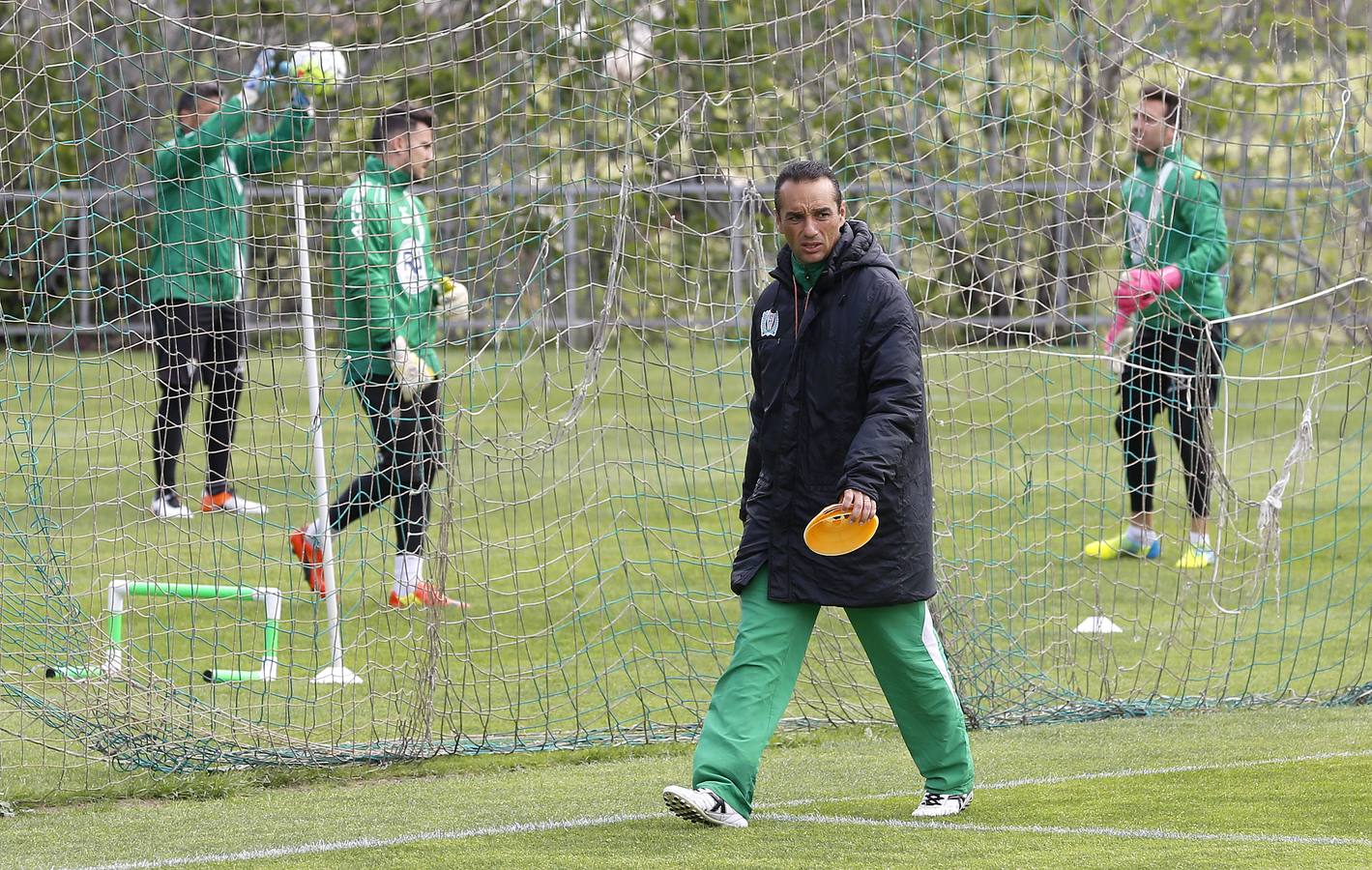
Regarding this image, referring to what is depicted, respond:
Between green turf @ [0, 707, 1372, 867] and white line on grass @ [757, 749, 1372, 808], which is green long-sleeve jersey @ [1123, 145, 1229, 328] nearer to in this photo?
green turf @ [0, 707, 1372, 867]

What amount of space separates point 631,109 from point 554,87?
0.38 metres

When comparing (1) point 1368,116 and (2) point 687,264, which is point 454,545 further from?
(1) point 1368,116

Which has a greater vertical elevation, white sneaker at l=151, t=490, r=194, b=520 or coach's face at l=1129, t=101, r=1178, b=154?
coach's face at l=1129, t=101, r=1178, b=154

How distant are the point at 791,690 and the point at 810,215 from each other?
4.48 feet

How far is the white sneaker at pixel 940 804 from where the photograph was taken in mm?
5516

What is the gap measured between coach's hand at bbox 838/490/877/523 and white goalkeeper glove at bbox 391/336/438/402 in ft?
8.51

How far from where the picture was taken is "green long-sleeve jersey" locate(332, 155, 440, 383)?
24.6ft

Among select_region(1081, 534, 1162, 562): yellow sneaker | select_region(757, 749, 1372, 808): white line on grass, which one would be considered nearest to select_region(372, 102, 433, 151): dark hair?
select_region(757, 749, 1372, 808): white line on grass

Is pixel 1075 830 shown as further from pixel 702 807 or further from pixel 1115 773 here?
pixel 702 807

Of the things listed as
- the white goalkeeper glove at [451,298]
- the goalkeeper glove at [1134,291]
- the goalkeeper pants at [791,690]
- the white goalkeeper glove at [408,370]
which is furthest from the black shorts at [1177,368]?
the goalkeeper pants at [791,690]

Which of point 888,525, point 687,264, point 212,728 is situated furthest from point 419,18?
point 888,525

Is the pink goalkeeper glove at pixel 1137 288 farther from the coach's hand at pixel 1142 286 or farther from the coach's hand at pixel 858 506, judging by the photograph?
the coach's hand at pixel 858 506

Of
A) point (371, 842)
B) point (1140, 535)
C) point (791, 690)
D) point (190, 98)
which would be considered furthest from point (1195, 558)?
point (190, 98)

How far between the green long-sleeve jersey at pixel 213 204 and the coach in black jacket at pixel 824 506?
87.3 inches
